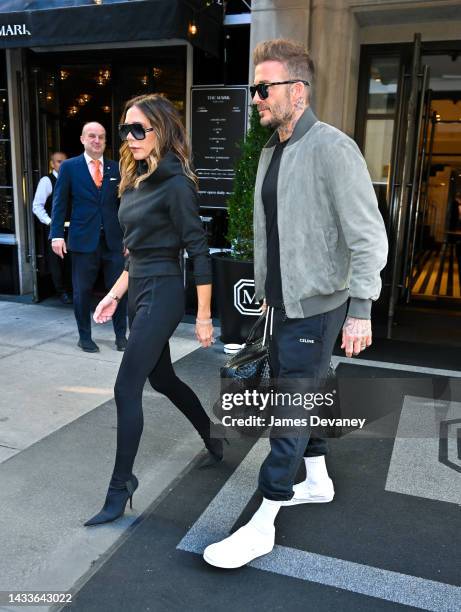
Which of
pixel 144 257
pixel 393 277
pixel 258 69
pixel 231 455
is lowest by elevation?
pixel 231 455

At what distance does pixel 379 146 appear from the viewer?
22.4 ft

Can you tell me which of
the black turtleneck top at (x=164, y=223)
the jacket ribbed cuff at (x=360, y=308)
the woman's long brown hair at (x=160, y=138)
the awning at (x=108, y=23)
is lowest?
the jacket ribbed cuff at (x=360, y=308)

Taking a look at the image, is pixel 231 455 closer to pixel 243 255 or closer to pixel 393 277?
pixel 243 255

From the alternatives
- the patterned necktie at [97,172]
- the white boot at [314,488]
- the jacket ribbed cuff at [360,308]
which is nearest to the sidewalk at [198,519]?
the white boot at [314,488]

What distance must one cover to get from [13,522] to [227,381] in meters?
1.26

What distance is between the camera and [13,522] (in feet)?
8.88

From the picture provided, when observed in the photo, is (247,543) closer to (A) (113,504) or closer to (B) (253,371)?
(A) (113,504)

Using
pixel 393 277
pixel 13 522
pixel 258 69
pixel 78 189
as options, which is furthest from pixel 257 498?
pixel 393 277

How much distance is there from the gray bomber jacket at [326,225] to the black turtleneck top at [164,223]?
19.0 inches

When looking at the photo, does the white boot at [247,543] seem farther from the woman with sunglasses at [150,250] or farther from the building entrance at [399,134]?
the building entrance at [399,134]

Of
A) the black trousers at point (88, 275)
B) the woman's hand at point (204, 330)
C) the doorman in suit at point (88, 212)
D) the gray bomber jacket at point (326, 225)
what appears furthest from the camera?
the black trousers at point (88, 275)

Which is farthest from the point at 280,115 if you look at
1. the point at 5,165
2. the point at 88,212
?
the point at 5,165

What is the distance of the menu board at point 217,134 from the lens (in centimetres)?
630

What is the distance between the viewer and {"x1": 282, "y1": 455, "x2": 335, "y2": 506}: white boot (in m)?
2.90
